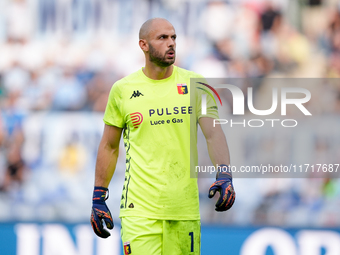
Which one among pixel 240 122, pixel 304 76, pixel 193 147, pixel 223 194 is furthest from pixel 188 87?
pixel 304 76

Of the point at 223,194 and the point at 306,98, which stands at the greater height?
the point at 306,98

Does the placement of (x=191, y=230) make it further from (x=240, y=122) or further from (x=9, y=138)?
(x=9, y=138)

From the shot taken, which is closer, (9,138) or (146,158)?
(146,158)

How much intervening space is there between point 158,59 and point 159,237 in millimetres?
1206

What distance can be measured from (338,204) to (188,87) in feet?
11.5

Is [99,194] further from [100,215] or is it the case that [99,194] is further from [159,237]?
[159,237]

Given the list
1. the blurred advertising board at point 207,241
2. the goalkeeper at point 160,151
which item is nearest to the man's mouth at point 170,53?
the goalkeeper at point 160,151

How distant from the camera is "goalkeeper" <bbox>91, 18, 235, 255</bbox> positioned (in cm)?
346

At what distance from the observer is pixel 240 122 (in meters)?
6.57

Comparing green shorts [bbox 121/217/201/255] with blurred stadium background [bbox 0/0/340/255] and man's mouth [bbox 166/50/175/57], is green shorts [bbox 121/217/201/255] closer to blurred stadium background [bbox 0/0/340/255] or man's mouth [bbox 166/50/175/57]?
man's mouth [bbox 166/50/175/57]

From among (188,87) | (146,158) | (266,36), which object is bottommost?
(146,158)

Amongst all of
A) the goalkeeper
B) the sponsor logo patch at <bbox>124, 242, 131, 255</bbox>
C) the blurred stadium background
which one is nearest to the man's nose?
the goalkeeper

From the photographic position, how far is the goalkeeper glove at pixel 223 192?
10.7 feet

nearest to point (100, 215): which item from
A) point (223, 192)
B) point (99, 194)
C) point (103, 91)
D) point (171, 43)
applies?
point (99, 194)
